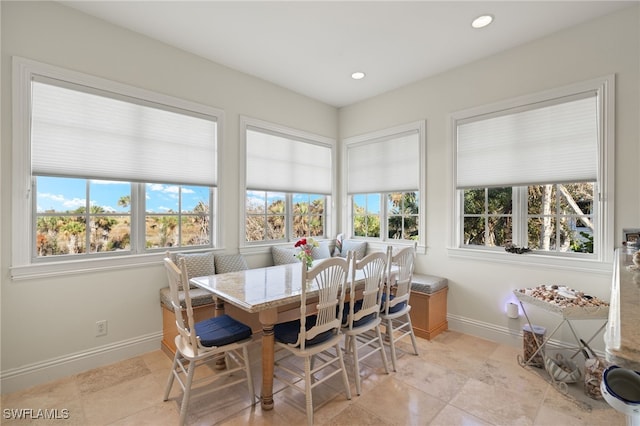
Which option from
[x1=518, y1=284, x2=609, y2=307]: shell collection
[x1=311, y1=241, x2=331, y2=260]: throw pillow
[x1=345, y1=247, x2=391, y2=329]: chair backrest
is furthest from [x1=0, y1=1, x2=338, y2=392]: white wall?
[x1=518, y1=284, x2=609, y2=307]: shell collection

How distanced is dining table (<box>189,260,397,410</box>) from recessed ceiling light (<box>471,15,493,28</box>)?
2438 mm

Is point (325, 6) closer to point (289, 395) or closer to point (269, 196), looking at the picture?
point (269, 196)

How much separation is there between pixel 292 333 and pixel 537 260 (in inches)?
98.2

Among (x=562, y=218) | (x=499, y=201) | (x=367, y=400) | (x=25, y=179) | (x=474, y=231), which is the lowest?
(x=367, y=400)

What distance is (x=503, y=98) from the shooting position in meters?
3.10

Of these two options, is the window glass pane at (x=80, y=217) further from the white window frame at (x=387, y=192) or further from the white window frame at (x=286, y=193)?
the white window frame at (x=387, y=192)

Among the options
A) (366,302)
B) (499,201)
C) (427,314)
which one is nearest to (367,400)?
(366,302)

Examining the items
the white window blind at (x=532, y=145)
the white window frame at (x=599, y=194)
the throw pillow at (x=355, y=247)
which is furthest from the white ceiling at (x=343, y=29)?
the throw pillow at (x=355, y=247)

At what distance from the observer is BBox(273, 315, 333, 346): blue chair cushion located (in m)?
1.99

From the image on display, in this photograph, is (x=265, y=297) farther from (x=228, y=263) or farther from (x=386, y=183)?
(x=386, y=183)

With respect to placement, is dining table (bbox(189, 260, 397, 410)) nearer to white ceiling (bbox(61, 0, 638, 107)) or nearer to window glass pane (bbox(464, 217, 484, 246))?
window glass pane (bbox(464, 217, 484, 246))

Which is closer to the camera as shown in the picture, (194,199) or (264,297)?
(264,297)

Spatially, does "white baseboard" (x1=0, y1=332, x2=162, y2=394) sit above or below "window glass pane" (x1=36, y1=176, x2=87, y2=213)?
below

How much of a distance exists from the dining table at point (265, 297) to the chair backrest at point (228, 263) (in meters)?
0.67
